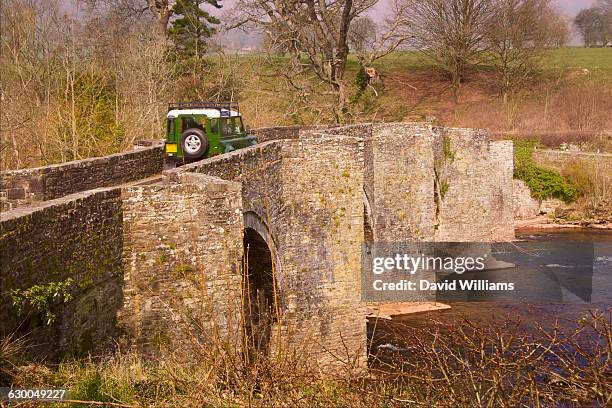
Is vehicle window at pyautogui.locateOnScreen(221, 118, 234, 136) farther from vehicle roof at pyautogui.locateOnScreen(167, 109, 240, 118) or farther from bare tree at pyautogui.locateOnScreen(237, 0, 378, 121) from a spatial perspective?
bare tree at pyautogui.locateOnScreen(237, 0, 378, 121)

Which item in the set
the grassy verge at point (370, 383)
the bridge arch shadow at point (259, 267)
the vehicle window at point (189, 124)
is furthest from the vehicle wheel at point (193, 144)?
the grassy verge at point (370, 383)

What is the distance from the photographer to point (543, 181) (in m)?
34.6

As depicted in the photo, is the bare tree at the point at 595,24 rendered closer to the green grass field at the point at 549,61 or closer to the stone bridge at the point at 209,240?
the green grass field at the point at 549,61

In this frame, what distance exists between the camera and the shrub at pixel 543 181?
34.3 meters

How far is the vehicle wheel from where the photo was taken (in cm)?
1533

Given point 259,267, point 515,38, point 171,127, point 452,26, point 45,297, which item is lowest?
point 259,267

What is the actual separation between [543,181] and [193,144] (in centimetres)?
2343

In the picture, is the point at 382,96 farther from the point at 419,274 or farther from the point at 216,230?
the point at 216,230

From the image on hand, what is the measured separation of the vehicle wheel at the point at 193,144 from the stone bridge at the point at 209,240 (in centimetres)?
82

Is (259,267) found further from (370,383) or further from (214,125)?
(370,383)

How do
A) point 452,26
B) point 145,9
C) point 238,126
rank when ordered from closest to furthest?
point 238,126, point 145,9, point 452,26

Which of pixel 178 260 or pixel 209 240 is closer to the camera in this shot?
pixel 178 260

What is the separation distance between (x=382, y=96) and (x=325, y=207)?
29.5m

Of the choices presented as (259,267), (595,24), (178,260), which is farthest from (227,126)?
(595,24)
